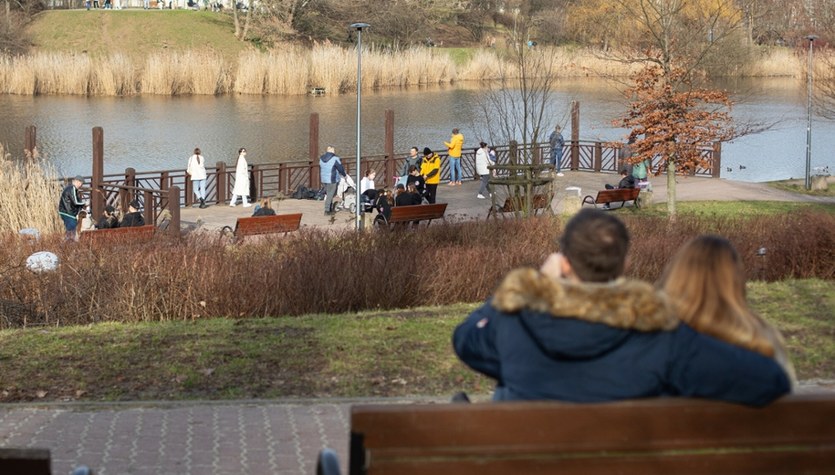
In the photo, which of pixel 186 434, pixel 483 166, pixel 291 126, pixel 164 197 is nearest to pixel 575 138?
pixel 483 166

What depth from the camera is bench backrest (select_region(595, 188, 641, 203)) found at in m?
23.5

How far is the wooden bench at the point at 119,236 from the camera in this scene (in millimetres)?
15500

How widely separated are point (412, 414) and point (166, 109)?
47631 millimetres

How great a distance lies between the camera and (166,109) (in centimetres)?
4928

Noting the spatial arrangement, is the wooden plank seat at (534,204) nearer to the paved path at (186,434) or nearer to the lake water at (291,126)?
the lake water at (291,126)

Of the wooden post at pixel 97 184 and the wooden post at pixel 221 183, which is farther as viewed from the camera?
the wooden post at pixel 221 183

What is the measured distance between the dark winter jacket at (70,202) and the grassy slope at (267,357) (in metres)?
9.06

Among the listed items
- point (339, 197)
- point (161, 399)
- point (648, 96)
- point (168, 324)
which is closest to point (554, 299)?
point (161, 399)

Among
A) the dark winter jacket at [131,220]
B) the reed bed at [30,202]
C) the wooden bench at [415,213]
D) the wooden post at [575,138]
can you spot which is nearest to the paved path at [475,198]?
the wooden bench at [415,213]

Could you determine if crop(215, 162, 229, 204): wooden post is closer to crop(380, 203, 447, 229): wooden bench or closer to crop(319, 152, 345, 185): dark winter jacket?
crop(319, 152, 345, 185): dark winter jacket

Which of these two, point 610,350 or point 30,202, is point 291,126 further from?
point 610,350

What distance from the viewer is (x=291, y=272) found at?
12.3 metres

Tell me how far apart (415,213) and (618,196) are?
5.41 m

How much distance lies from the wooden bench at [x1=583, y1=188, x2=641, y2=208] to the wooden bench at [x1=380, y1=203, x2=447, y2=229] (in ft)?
13.8
